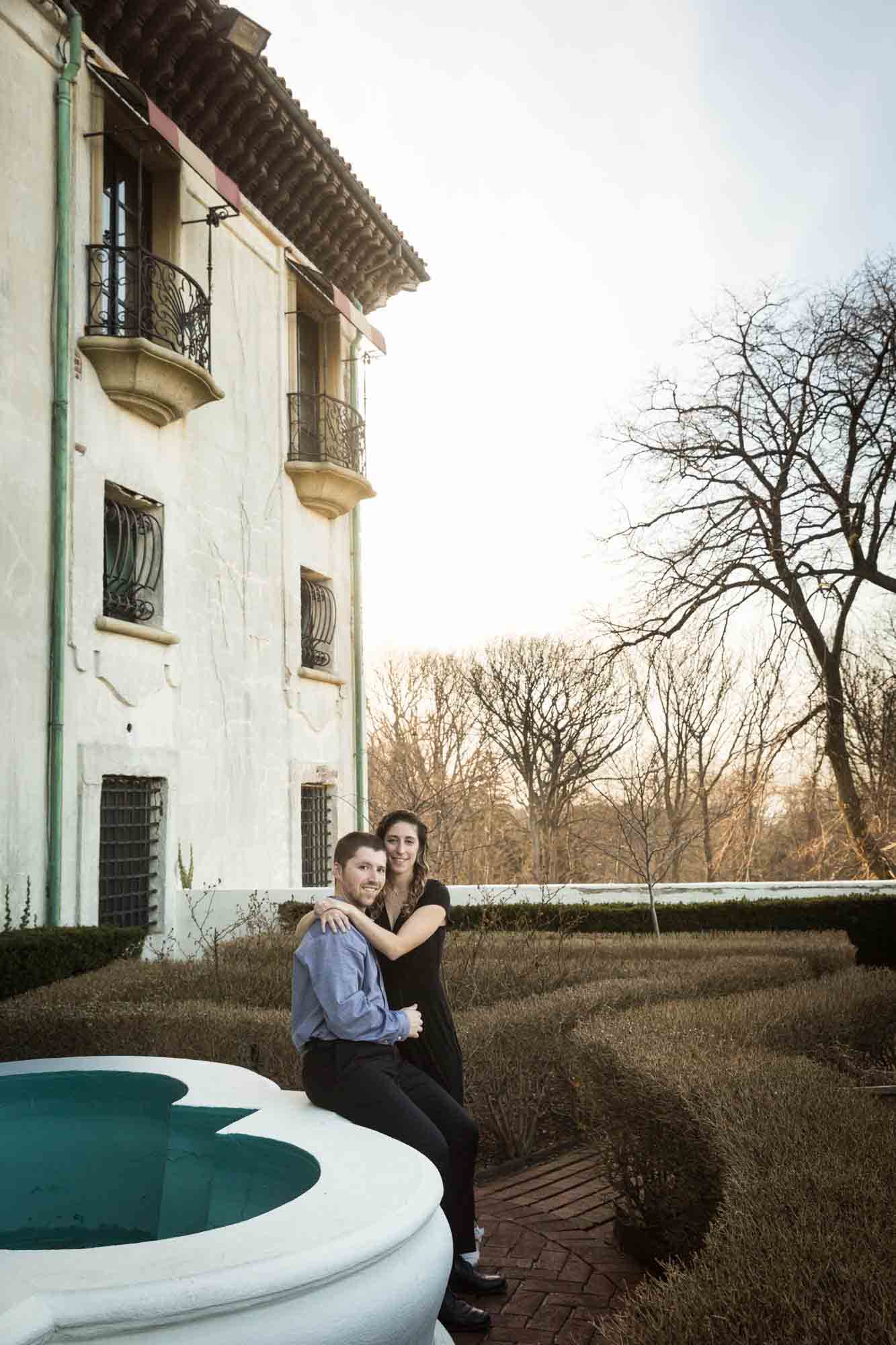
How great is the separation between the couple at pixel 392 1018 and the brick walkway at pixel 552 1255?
0.49 ft

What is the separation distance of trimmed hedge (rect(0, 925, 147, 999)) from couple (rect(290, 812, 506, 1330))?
6378 millimetres

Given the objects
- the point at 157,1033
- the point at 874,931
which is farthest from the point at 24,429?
the point at 874,931

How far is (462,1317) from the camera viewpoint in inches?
163

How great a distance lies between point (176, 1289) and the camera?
2416mm

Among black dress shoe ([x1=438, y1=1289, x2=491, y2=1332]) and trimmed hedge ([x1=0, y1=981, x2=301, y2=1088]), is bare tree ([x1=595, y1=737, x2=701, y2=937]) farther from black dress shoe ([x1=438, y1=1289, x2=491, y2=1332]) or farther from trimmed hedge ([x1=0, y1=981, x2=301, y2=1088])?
black dress shoe ([x1=438, y1=1289, x2=491, y2=1332])

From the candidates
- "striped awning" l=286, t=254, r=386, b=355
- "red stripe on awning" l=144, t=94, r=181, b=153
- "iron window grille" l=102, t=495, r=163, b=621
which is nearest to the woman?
"iron window grille" l=102, t=495, r=163, b=621

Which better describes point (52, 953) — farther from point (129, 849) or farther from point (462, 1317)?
point (462, 1317)

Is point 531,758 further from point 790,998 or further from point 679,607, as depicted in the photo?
point 790,998

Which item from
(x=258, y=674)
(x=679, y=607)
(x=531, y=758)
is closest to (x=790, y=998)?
(x=258, y=674)

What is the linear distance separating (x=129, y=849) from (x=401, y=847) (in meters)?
9.50

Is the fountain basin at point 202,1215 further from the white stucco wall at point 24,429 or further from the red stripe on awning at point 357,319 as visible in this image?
the red stripe on awning at point 357,319

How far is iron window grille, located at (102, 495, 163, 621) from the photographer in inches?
519

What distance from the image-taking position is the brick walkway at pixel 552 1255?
13.9 ft

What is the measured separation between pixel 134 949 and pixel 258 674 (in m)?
4.85
